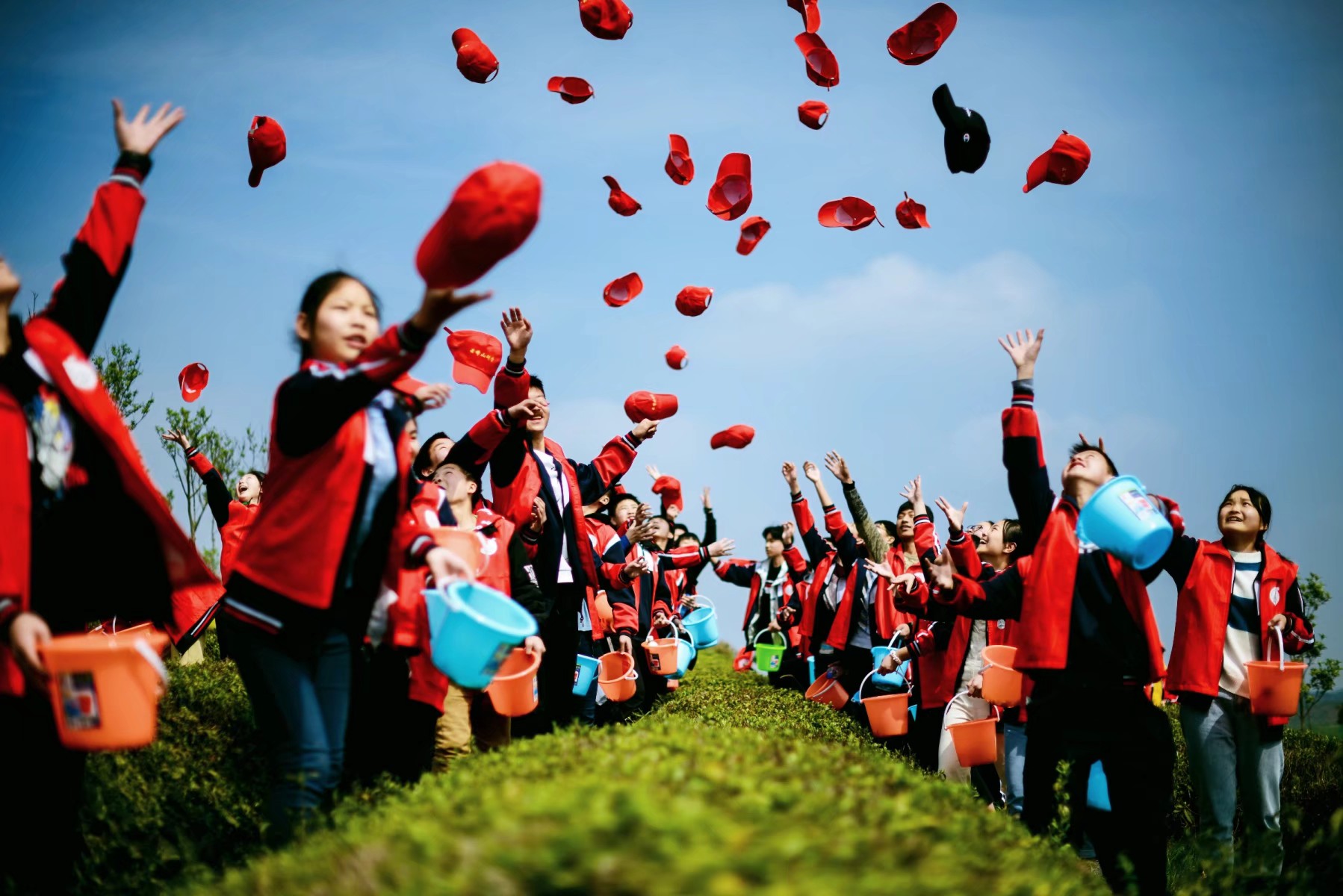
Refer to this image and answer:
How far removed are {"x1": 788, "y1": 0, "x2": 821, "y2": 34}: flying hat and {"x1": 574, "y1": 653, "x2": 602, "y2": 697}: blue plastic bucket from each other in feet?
16.3

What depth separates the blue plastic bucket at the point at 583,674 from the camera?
6852 millimetres

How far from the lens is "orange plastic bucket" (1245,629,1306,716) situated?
18.0 feet

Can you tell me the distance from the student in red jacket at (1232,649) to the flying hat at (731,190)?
178 inches

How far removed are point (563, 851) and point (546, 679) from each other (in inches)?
182

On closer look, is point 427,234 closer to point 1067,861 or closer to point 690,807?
point 690,807

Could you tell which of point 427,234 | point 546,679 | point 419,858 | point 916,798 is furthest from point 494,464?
point 419,858

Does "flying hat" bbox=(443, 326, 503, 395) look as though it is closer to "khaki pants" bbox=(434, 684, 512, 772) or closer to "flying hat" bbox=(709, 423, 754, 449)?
"khaki pants" bbox=(434, 684, 512, 772)

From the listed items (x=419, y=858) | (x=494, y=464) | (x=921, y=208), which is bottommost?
(x=419, y=858)

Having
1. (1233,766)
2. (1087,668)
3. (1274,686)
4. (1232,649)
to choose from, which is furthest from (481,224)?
(1233,766)

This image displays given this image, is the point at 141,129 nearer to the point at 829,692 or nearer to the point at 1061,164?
the point at 1061,164

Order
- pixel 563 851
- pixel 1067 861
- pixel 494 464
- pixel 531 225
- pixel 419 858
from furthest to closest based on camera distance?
pixel 494 464 < pixel 1067 861 < pixel 531 225 < pixel 419 858 < pixel 563 851

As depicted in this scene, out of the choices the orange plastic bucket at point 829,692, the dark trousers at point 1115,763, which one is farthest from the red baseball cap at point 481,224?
the orange plastic bucket at point 829,692

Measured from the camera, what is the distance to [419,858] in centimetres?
224

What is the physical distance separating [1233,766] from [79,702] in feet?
18.2
